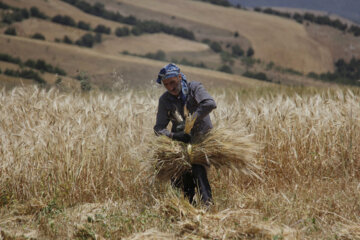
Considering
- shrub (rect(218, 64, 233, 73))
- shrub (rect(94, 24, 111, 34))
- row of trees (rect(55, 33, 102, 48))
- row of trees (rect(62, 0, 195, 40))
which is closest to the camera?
shrub (rect(218, 64, 233, 73))

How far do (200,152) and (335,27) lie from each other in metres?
33.4

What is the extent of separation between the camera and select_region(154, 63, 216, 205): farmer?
13.2 feet

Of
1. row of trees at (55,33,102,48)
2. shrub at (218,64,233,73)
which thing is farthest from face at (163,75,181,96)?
row of trees at (55,33,102,48)

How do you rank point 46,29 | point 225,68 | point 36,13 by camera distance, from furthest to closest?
point 36,13 < point 46,29 < point 225,68

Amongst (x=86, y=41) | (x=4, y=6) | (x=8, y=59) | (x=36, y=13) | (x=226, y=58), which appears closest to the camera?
(x=8, y=59)

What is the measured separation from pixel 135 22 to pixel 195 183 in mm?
30976

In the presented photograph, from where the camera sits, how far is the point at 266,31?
103 ft

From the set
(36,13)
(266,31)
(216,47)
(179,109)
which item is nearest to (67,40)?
(36,13)

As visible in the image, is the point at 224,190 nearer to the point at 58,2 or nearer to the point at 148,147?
the point at 148,147

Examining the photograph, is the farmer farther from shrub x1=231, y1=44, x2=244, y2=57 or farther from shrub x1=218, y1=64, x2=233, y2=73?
shrub x1=231, y1=44, x2=244, y2=57

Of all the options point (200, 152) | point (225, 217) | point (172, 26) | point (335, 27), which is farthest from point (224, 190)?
point (335, 27)

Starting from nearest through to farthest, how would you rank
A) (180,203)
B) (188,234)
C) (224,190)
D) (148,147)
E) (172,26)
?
(188,234) → (180,203) → (148,147) → (224,190) → (172,26)

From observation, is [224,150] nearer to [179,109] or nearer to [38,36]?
[179,109]

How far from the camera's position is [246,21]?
3425 centimetres
